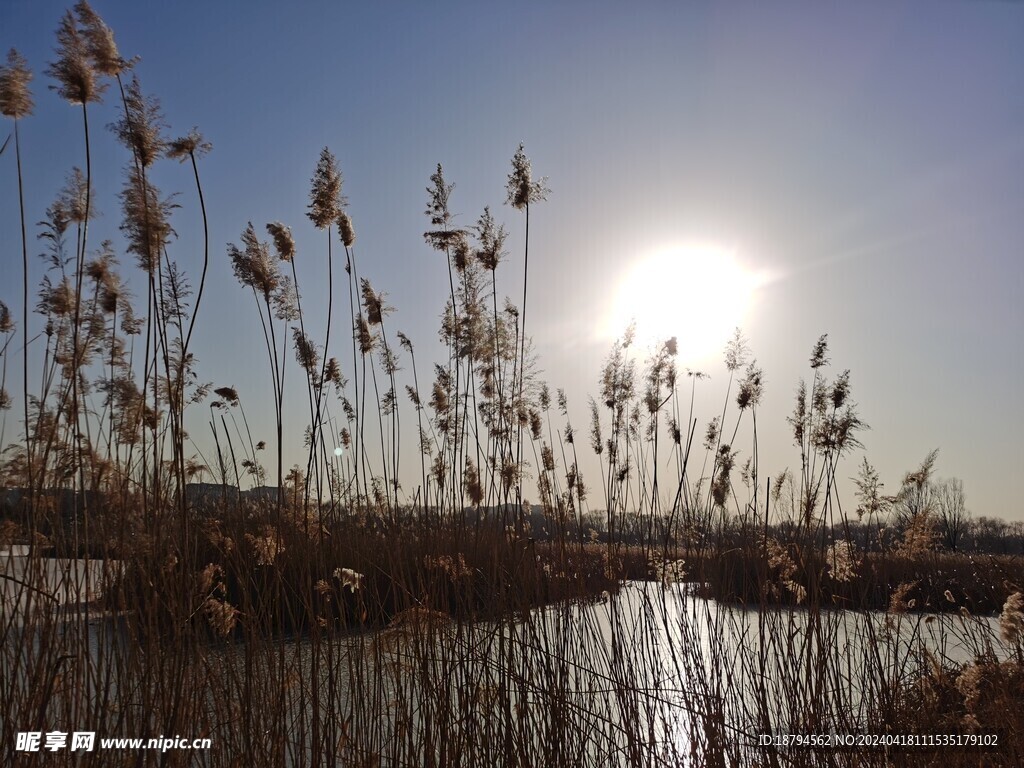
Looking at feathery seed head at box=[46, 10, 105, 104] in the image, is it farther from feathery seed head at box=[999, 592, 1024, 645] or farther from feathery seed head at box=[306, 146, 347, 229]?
feathery seed head at box=[999, 592, 1024, 645]

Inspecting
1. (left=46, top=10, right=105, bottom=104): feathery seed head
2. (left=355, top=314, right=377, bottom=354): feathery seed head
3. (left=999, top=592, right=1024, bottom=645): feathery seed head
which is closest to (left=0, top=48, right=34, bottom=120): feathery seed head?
(left=46, top=10, right=105, bottom=104): feathery seed head

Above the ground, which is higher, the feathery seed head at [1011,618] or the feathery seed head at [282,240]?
the feathery seed head at [282,240]

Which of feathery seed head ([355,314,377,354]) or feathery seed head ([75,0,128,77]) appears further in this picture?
feathery seed head ([355,314,377,354])

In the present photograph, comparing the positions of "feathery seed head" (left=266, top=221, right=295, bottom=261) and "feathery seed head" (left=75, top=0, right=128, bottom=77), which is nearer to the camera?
"feathery seed head" (left=75, top=0, right=128, bottom=77)

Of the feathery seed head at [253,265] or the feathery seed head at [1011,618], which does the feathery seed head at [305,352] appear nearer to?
the feathery seed head at [253,265]

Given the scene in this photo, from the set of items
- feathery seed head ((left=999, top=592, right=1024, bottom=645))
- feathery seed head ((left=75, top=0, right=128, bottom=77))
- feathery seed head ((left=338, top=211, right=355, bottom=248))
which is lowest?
feathery seed head ((left=999, top=592, right=1024, bottom=645))

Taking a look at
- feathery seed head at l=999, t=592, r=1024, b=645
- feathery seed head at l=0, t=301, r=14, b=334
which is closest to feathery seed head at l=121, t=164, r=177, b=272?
feathery seed head at l=0, t=301, r=14, b=334

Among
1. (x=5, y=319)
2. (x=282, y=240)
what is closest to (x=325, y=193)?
(x=282, y=240)

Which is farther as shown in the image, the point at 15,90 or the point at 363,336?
the point at 363,336

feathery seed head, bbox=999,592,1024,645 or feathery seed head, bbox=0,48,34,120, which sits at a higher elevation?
feathery seed head, bbox=0,48,34,120

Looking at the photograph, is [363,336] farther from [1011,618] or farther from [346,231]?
[1011,618]

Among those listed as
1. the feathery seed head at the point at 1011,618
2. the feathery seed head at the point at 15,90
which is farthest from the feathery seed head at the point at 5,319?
the feathery seed head at the point at 1011,618

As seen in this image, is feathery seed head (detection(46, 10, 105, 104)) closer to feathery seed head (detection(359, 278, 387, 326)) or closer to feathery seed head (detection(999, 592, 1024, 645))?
feathery seed head (detection(359, 278, 387, 326))

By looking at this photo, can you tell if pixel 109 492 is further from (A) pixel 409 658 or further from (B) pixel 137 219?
(A) pixel 409 658
